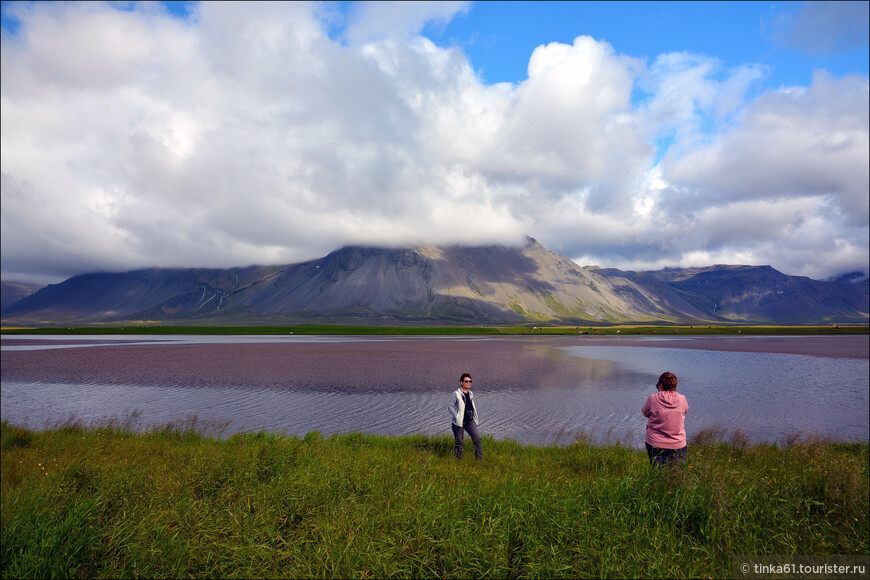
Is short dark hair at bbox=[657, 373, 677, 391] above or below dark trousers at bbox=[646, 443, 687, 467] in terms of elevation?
above

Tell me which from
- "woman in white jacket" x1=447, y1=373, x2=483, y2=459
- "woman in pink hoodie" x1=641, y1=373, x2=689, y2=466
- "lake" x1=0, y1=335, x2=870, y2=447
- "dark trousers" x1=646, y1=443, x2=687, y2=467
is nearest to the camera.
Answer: "dark trousers" x1=646, y1=443, x2=687, y2=467

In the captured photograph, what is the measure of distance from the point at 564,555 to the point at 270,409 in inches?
1040

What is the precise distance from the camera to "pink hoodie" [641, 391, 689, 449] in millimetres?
10484

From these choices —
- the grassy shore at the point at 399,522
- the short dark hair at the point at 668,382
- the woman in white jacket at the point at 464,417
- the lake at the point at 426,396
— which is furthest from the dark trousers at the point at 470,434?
the lake at the point at 426,396

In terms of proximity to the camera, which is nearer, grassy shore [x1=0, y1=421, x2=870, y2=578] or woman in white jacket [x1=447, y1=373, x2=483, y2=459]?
grassy shore [x1=0, y1=421, x2=870, y2=578]

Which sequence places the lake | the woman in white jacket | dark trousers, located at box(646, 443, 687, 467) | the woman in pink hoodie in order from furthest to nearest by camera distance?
the lake → the woman in white jacket → the woman in pink hoodie → dark trousers, located at box(646, 443, 687, 467)

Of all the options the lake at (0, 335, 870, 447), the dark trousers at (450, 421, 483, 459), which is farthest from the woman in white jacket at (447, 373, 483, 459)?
the lake at (0, 335, 870, 447)

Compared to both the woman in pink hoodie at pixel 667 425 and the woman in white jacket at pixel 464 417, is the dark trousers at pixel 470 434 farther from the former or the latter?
the woman in pink hoodie at pixel 667 425

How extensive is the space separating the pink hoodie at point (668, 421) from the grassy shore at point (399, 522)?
55.7 inches

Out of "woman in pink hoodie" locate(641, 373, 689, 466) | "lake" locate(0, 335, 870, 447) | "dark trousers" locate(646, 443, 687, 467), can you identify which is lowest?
"lake" locate(0, 335, 870, 447)

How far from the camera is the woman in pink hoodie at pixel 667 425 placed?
10484 mm

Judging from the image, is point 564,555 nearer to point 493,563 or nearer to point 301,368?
point 493,563

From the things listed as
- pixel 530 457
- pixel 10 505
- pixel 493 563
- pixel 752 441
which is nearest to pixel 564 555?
pixel 493 563

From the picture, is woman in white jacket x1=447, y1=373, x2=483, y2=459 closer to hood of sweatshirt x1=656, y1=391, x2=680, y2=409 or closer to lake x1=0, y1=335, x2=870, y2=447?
hood of sweatshirt x1=656, y1=391, x2=680, y2=409
